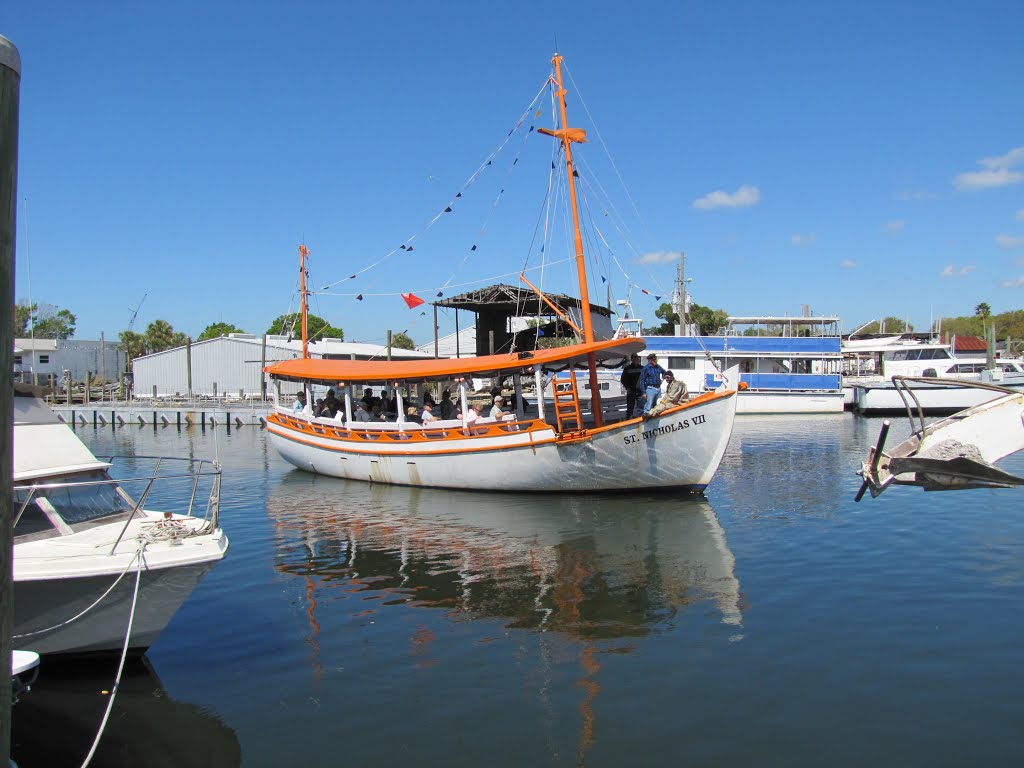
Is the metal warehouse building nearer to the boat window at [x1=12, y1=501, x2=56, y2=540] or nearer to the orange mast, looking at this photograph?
the orange mast

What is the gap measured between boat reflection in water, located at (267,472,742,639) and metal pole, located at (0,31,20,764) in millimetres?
6037

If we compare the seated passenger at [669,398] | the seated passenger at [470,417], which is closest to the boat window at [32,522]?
the seated passenger at [470,417]

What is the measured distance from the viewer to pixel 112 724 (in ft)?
24.6

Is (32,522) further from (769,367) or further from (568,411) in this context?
(769,367)

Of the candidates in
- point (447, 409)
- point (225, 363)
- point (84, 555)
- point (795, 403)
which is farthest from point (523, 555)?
point (225, 363)

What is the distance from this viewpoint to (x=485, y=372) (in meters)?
20.1

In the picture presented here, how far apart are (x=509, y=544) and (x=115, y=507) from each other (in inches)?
288

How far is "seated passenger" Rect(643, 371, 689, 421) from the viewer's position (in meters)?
18.1

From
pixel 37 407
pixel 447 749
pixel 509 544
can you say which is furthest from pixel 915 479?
pixel 37 407

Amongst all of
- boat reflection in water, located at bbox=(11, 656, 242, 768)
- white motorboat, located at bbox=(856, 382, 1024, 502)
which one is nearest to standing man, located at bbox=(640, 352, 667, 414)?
white motorboat, located at bbox=(856, 382, 1024, 502)

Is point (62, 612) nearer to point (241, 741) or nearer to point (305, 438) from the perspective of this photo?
point (241, 741)

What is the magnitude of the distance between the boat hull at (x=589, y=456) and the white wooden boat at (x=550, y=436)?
3 cm

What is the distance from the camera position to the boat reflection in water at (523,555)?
10.8m

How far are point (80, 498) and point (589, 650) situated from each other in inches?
264
